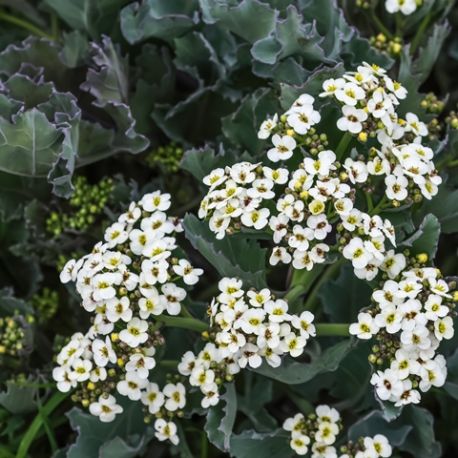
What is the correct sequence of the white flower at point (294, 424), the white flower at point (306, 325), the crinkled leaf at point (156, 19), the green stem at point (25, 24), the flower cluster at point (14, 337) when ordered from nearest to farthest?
1. the white flower at point (306, 325)
2. the white flower at point (294, 424)
3. the flower cluster at point (14, 337)
4. the crinkled leaf at point (156, 19)
5. the green stem at point (25, 24)

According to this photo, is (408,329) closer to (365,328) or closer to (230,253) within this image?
(365,328)

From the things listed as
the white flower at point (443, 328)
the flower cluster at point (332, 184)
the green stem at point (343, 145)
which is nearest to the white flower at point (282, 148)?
the flower cluster at point (332, 184)

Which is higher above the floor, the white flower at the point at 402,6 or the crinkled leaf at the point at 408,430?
the white flower at the point at 402,6

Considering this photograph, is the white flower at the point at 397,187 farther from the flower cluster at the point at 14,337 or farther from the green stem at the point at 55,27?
the green stem at the point at 55,27

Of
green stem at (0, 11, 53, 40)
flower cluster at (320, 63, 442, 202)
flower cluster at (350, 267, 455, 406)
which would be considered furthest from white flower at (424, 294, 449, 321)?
green stem at (0, 11, 53, 40)

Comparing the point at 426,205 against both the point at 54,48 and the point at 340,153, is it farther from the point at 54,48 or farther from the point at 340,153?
the point at 54,48

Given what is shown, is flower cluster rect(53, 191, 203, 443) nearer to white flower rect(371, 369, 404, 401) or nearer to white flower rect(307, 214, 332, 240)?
white flower rect(307, 214, 332, 240)
